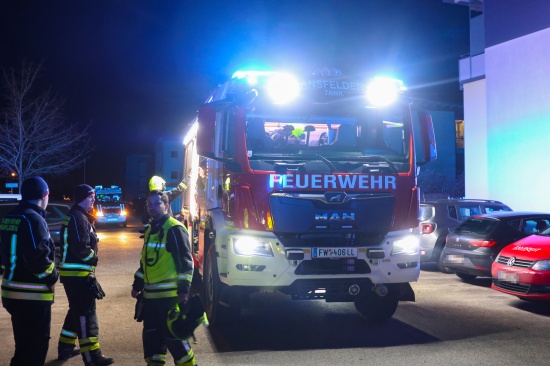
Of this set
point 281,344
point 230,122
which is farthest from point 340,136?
point 281,344

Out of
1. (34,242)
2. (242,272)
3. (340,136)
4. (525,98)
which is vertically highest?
(525,98)

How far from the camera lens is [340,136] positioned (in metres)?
8.10

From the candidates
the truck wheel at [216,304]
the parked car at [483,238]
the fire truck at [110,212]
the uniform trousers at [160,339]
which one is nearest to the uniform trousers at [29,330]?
the uniform trousers at [160,339]

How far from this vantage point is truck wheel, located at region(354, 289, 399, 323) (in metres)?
8.27

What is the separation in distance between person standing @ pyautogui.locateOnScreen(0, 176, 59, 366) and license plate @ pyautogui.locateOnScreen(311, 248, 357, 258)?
10.7 ft

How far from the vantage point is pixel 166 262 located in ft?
17.7

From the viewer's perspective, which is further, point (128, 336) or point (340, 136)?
point (340, 136)

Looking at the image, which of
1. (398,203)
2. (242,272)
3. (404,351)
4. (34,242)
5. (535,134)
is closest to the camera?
(34,242)

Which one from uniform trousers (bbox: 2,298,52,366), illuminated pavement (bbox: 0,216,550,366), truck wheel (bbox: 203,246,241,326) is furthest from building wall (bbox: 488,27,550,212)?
uniform trousers (bbox: 2,298,52,366)

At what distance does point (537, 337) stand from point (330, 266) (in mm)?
2574

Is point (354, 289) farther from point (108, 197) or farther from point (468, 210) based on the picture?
point (108, 197)

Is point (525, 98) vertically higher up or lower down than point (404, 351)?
higher up

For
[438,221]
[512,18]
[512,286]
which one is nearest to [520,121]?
[512,18]

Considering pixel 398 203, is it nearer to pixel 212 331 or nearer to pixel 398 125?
pixel 398 125
